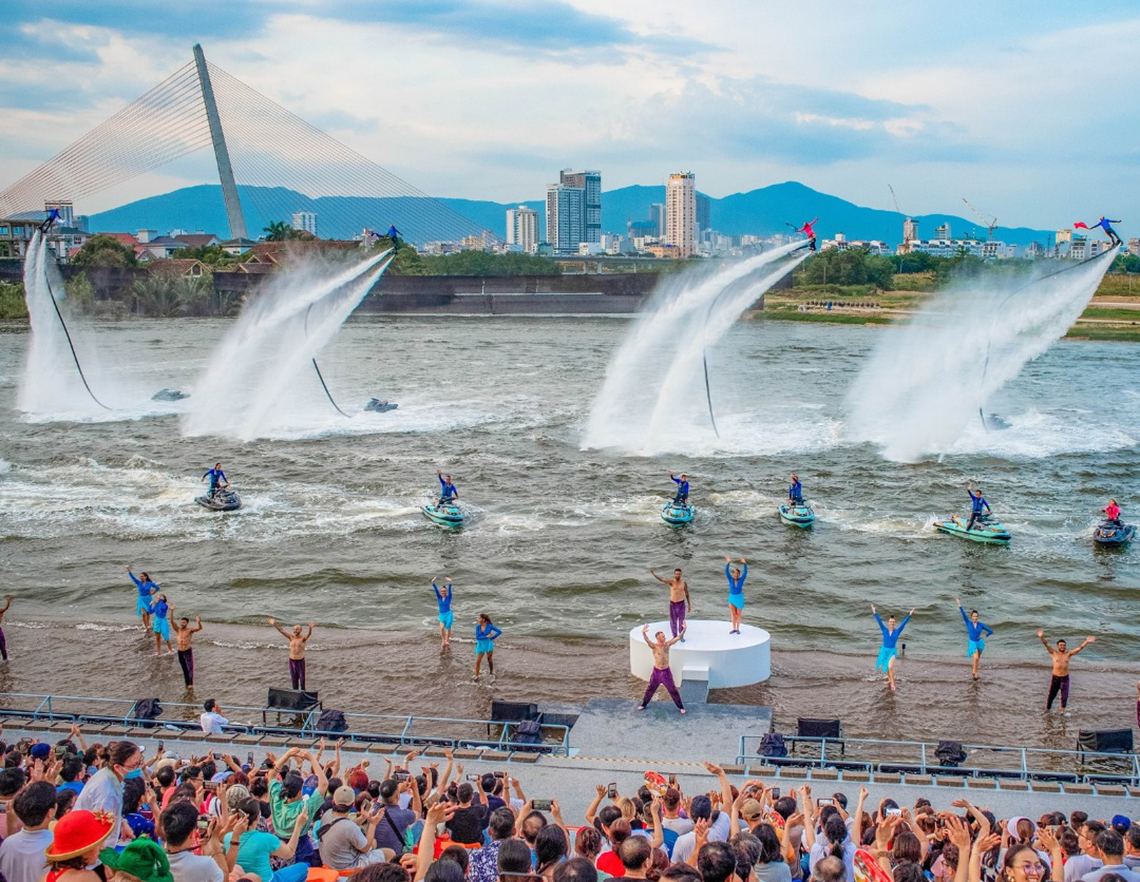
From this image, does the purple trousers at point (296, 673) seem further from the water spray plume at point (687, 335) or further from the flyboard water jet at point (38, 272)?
the flyboard water jet at point (38, 272)

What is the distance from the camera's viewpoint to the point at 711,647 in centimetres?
2034

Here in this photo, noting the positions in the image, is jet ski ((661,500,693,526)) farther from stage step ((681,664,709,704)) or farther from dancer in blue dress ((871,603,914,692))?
stage step ((681,664,709,704))

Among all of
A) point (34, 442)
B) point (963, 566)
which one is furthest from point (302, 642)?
point (34, 442)

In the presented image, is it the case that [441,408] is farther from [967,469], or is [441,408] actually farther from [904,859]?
[904,859]

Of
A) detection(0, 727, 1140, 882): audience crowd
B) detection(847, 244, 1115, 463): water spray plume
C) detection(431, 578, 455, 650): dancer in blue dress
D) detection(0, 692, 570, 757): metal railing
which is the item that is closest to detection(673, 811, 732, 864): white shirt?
detection(0, 727, 1140, 882): audience crowd

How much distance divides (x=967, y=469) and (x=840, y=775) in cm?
3222

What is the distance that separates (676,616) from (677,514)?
13.9 meters

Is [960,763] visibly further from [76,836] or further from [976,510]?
[976,510]

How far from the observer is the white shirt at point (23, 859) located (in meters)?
7.28

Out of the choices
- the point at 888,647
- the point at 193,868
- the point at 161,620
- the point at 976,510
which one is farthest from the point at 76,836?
the point at 976,510

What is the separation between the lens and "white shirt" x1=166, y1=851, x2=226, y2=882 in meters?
7.17

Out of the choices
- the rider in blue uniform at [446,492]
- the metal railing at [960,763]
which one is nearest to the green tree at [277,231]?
the rider in blue uniform at [446,492]

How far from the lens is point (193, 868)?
7.20 metres

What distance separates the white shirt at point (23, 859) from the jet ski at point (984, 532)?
2988 centimetres
